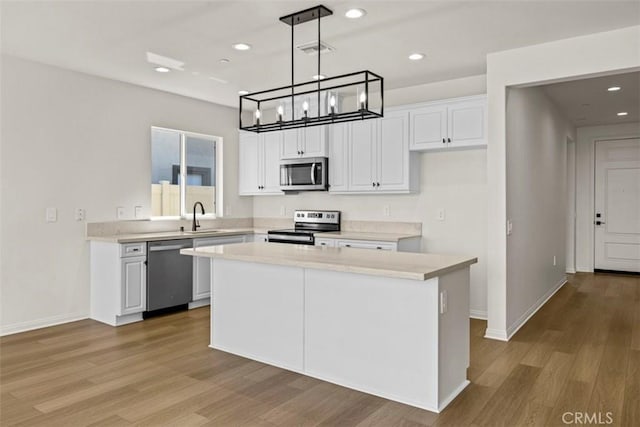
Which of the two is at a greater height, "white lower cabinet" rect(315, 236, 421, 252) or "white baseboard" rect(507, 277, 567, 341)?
"white lower cabinet" rect(315, 236, 421, 252)

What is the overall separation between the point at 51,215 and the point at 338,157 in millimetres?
3125

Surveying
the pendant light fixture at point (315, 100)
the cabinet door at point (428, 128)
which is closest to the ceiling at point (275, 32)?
the pendant light fixture at point (315, 100)

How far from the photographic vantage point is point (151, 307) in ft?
15.3

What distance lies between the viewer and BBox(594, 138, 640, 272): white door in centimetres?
735

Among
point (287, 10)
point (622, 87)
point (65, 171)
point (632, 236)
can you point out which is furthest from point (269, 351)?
point (632, 236)

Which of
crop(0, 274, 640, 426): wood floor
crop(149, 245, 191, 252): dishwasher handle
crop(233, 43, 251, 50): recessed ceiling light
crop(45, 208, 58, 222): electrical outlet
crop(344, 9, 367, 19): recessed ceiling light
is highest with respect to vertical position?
crop(233, 43, 251, 50): recessed ceiling light

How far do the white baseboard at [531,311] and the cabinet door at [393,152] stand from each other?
174 centimetres

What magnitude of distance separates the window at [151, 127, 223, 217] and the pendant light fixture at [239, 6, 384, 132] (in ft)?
2.20

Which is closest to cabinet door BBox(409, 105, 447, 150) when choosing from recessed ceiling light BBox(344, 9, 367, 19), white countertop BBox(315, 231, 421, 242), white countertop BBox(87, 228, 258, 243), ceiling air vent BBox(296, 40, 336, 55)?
white countertop BBox(315, 231, 421, 242)

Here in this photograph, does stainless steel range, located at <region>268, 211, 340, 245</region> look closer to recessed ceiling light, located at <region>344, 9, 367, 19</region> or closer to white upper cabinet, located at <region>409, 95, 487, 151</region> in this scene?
white upper cabinet, located at <region>409, 95, 487, 151</region>

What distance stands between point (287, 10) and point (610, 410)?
325 cm

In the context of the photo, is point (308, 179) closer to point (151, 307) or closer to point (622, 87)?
point (151, 307)

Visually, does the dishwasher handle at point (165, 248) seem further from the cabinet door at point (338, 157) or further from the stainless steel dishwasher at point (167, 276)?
the cabinet door at point (338, 157)

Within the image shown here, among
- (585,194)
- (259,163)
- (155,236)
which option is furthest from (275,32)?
(585,194)
